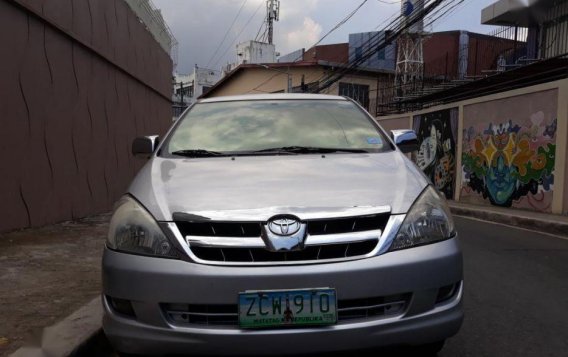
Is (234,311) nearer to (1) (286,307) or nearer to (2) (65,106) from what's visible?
(1) (286,307)

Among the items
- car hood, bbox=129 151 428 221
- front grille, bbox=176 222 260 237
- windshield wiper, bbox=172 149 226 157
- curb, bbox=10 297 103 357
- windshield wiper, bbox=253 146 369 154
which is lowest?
curb, bbox=10 297 103 357

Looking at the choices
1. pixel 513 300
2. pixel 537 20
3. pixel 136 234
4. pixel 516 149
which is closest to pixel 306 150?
pixel 136 234

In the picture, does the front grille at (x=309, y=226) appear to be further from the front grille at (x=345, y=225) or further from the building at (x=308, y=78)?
the building at (x=308, y=78)

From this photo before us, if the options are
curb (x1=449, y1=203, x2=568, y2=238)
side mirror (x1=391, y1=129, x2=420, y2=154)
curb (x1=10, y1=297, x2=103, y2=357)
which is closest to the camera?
curb (x1=10, y1=297, x2=103, y2=357)

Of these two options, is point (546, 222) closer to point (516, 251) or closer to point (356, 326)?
point (516, 251)

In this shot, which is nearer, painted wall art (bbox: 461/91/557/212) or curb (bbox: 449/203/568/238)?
curb (bbox: 449/203/568/238)

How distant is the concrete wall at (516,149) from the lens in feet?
33.3

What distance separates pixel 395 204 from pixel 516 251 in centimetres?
473

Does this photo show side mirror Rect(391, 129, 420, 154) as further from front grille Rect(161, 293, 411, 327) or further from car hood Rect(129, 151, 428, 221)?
front grille Rect(161, 293, 411, 327)

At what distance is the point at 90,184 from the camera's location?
9.48m

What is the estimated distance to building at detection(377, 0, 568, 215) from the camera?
34.3 feet

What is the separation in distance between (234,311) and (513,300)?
290 centimetres

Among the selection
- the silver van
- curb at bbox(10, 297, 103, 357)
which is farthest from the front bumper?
curb at bbox(10, 297, 103, 357)

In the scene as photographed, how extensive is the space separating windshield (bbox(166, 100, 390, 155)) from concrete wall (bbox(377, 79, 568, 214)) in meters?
7.67
